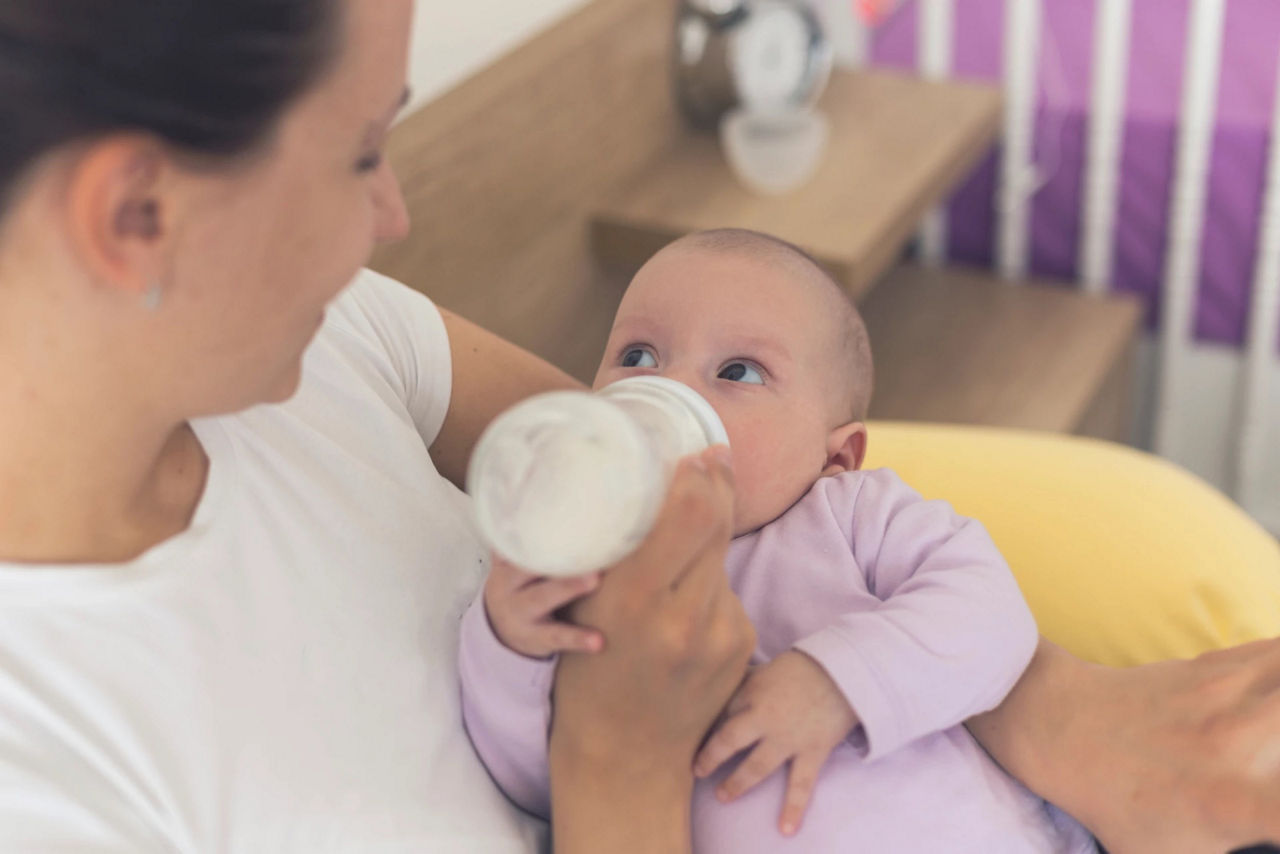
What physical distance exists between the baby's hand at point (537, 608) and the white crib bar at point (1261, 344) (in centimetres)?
189

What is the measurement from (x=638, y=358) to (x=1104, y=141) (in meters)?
1.60

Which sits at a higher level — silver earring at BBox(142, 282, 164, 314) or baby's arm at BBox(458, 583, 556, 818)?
silver earring at BBox(142, 282, 164, 314)

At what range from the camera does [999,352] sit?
224cm

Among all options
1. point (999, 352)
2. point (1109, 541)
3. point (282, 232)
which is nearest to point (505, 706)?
point (282, 232)

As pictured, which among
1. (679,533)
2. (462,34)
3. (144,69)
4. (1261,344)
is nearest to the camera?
(144,69)

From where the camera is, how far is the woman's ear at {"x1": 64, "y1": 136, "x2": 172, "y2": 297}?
626mm

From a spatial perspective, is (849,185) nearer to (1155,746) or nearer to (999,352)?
(999,352)

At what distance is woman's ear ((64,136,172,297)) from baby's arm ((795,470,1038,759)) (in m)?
0.46

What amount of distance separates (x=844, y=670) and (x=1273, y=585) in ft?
2.20

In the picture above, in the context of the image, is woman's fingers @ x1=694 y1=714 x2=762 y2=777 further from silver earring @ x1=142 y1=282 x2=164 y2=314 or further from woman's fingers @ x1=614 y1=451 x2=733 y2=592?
silver earring @ x1=142 y1=282 x2=164 y2=314

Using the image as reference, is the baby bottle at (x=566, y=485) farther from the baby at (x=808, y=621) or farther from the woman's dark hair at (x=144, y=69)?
the woman's dark hair at (x=144, y=69)

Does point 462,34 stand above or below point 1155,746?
above

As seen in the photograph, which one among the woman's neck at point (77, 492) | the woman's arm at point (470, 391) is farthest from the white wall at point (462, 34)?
the woman's neck at point (77, 492)

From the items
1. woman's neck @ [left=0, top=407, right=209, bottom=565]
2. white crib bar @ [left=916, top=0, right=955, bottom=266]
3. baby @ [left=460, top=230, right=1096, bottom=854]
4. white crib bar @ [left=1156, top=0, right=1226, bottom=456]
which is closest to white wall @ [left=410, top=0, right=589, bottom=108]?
baby @ [left=460, top=230, right=1096, bottom=854]
